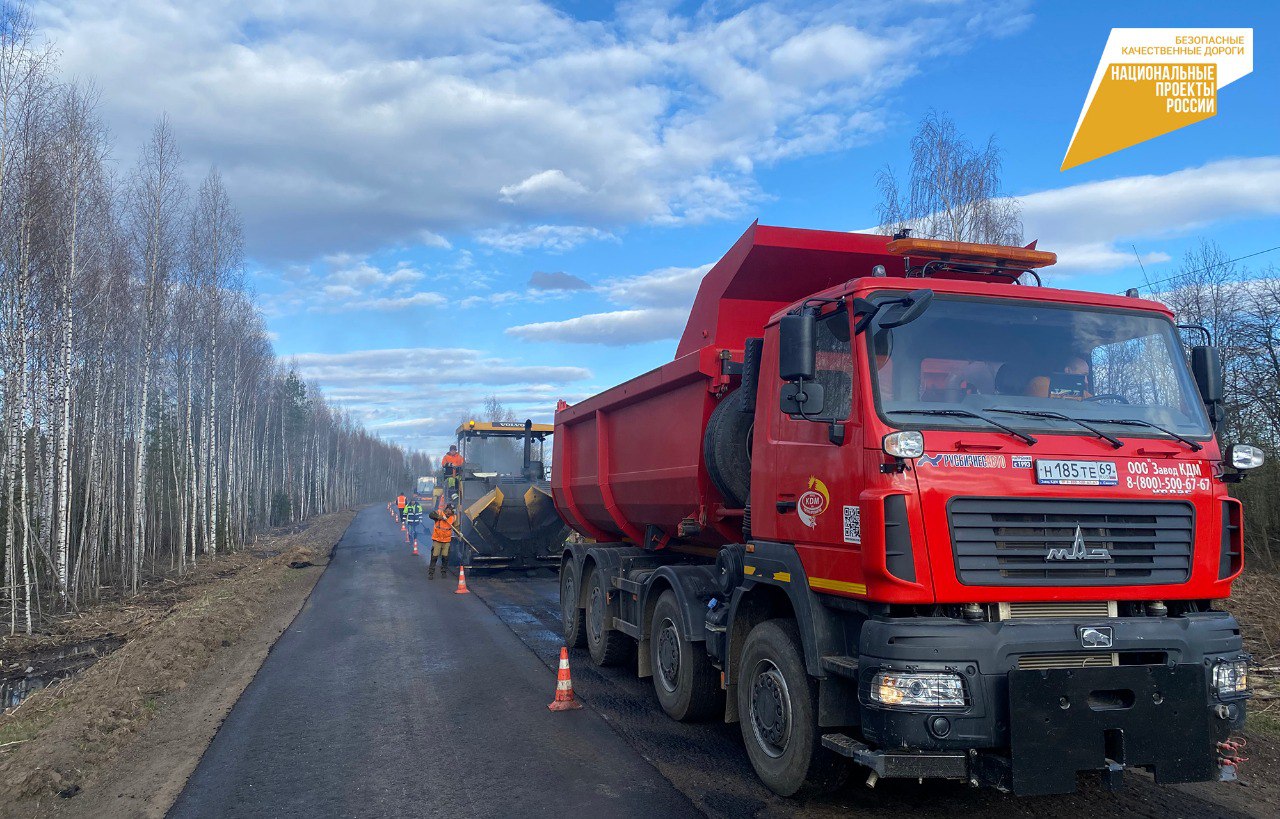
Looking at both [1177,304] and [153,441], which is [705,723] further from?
[153,441]

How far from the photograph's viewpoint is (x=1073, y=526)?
4051 millimetres

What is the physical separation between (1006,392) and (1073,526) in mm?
798

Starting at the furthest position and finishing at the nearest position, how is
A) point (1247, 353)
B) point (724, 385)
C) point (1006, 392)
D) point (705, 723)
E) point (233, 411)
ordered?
point (233, 411) → point (1247, 353) → point (705, 723) → point (724, 385) → point (1006, 392)

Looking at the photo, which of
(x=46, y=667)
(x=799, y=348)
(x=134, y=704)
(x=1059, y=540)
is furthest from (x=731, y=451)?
(x=46, y=667)

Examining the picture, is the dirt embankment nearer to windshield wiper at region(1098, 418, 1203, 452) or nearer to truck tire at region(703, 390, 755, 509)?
truck tire at region(703, 390, 755, 509)

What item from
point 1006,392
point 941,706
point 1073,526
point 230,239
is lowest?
point 941,706

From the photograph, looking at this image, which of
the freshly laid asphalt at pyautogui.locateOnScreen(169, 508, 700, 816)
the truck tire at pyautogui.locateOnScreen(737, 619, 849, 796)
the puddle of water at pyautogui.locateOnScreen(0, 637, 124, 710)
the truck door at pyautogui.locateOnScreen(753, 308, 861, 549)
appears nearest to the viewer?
the truck door at pyautogui.locateOnScreen(753, 308, 861, 549)

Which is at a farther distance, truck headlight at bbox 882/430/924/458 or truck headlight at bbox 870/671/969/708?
truck headlight at bbox 882/430/924/458

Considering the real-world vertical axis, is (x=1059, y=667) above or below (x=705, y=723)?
above

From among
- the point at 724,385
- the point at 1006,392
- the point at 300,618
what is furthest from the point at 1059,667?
the point at 300,618

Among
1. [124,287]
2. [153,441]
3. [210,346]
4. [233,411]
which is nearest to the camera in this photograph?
[124,287]

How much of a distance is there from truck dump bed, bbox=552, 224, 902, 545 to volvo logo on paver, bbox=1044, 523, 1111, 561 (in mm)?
2400

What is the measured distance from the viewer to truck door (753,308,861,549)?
171 inches

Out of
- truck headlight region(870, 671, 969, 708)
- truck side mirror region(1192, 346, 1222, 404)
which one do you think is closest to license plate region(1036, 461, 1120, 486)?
truck headlight region(870, 671, 969, 708)
